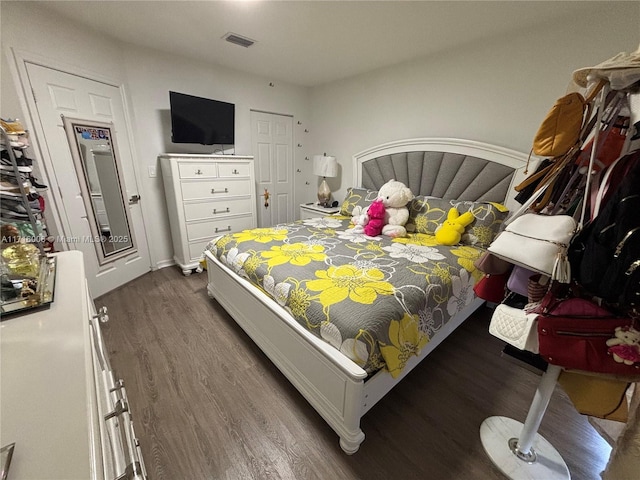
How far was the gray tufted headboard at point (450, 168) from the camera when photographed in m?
2.34

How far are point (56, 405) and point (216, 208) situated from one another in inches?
109

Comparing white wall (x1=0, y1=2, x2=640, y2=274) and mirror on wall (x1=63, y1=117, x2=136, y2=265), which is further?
mirror on wall (x1=63, y1=117, x2=136, y2=265)

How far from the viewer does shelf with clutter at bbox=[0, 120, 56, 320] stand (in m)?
0.92

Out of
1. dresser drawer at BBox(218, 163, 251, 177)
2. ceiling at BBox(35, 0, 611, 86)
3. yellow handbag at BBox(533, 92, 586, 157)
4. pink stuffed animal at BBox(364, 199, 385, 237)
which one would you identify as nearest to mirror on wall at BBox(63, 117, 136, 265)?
ceiling at BBox(35, 0, 611, 86)

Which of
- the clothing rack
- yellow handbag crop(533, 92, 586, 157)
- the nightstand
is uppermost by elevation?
yellow handbag crop(533, 92, 586, 157)

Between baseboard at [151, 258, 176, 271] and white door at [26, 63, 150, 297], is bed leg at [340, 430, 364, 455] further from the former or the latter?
baseboard at [151, 258, 176, 271]

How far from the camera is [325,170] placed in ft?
12.0

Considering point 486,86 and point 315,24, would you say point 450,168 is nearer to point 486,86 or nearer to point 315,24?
point 486,86

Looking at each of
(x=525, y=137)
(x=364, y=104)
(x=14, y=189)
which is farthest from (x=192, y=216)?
(x=525, y=137)

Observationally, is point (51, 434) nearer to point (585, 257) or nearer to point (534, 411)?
point (585, 257)

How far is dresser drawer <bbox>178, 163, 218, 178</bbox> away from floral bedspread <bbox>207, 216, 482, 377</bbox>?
1.03 meters

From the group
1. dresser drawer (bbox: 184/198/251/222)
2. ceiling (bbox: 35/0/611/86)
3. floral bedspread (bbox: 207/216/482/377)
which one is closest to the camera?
floral bedspread (bbox: 207/216/482/377)

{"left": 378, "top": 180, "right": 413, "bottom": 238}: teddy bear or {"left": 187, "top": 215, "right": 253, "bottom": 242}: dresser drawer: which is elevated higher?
{"left": 378, "top": 180, "right": 413, "bottom": 238}: teddy bear

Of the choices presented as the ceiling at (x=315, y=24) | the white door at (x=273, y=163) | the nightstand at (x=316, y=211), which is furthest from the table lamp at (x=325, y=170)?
the ceiling at (x=315, y=24)
